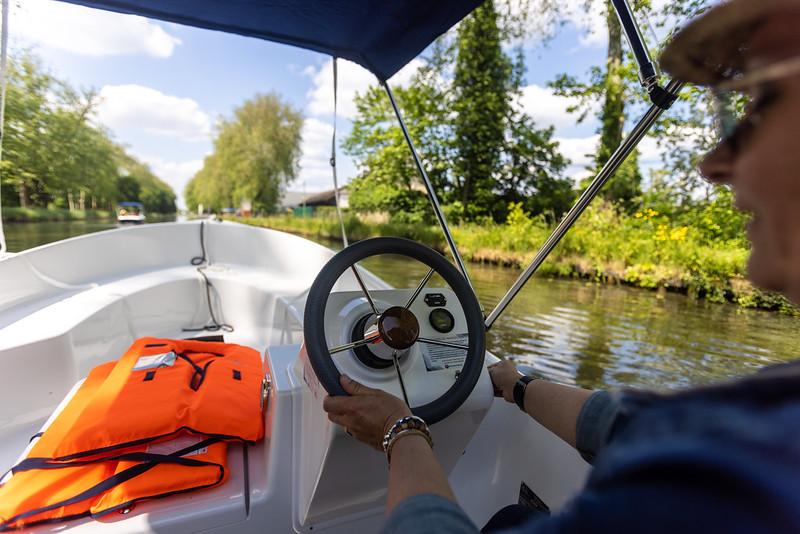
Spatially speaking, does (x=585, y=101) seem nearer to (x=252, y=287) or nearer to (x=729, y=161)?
(x=252, y=287)

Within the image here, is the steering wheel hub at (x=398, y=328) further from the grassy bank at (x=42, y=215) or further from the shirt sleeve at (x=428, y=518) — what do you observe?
the grassy bank at (x=42, y=215)

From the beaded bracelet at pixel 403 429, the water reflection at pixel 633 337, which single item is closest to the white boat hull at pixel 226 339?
the beaded bracelet at pixel 403 429

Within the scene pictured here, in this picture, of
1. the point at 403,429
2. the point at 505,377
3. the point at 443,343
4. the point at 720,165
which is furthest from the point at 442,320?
the point at 720,165

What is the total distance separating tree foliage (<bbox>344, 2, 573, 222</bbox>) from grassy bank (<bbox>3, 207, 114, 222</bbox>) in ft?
75.7

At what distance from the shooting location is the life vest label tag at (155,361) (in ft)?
4.29

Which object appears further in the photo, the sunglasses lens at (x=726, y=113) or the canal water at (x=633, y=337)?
the canal water at (x=633, y=337)

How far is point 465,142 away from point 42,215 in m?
29.3

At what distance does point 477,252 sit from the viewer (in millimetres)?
10883

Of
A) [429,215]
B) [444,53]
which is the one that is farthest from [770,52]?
[444,53]

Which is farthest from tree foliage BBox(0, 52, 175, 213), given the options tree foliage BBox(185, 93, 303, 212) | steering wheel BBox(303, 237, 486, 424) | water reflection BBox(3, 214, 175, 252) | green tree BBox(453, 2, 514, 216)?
steering wheel BBox(303, 237, 486, 424)

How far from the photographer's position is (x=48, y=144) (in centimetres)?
2216

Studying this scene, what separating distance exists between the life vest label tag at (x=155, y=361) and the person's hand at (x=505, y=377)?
3.50ft

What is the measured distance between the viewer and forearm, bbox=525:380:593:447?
2.83ft

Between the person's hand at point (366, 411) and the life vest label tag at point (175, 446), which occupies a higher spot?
the person's hand at point (366, 411)
